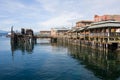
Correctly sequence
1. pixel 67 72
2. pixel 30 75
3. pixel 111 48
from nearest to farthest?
pixel 30 75 < pixel 67 72 < pixel 111 48

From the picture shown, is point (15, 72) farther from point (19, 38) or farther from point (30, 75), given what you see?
point (19, 38)

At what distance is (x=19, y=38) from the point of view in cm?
13275

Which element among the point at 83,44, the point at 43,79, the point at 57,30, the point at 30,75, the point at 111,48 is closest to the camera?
the point at 43,79

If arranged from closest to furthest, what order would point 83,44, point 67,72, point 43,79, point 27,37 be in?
point 43,79
point 67,72
point 83,44
point 27,37

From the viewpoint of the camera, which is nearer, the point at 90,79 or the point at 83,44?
the point at 90,79

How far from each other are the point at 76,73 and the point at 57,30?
162 meters

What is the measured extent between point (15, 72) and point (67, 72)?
8.16m

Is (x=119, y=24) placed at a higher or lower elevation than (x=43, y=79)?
higher

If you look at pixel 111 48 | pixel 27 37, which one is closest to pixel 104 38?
pixel 111 48

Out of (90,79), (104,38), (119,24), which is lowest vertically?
(90,79)

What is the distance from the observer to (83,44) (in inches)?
3359

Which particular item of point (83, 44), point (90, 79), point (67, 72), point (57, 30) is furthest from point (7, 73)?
point (57, 30)

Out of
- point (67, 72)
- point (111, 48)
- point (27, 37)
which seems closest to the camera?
point (67, 72)

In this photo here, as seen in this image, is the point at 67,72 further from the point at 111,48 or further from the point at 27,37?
the point at 27,37
